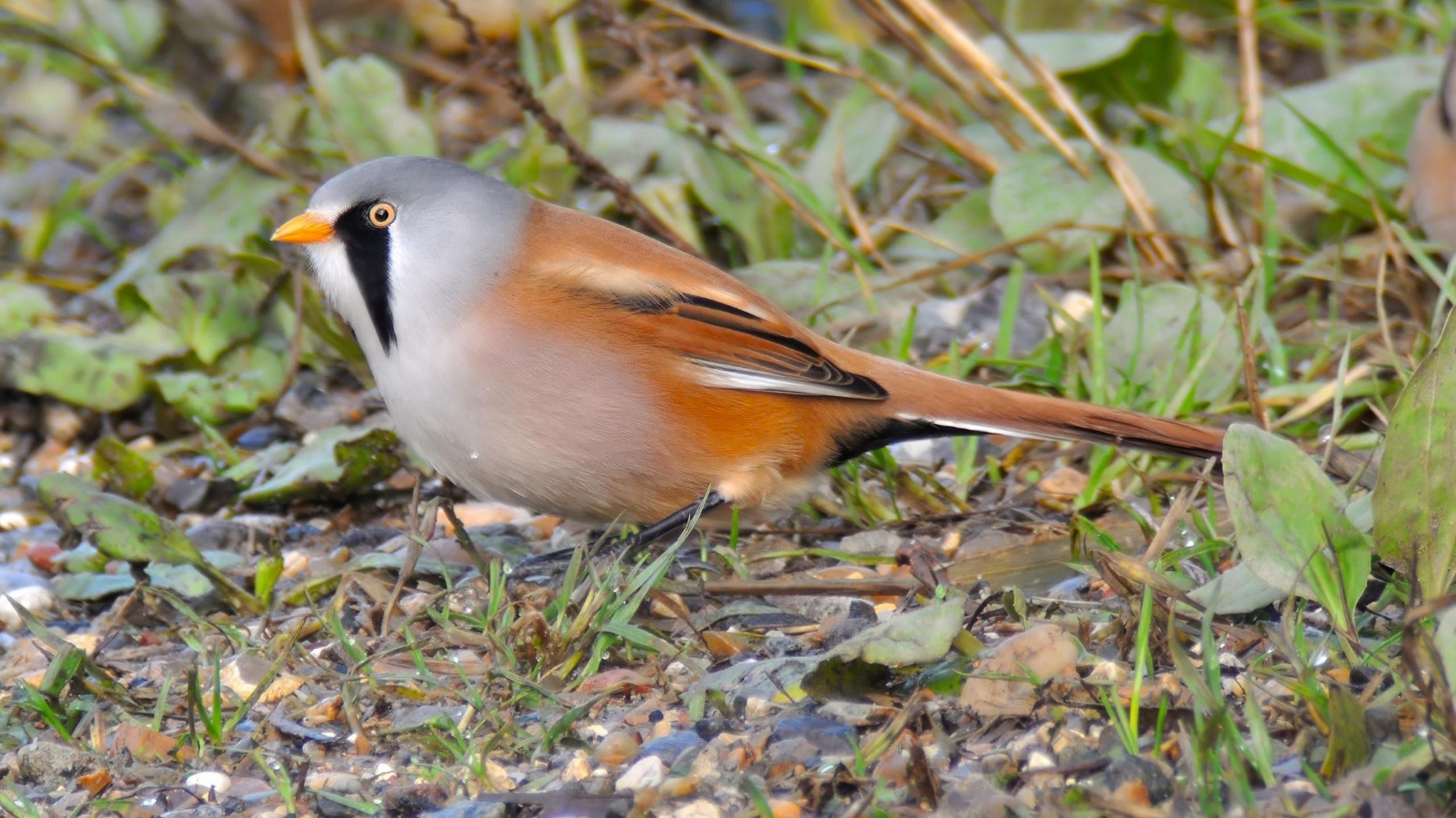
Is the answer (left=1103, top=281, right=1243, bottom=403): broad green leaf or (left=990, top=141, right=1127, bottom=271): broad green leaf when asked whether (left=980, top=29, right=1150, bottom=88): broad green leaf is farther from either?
(left=1103, top=281, right=1243, bottom=403): broad green leaf

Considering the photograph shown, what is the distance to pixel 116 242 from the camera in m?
6.22

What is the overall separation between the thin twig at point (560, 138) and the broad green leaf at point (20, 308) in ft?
5.49

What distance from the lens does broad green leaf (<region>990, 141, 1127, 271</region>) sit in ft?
Result: 16.6

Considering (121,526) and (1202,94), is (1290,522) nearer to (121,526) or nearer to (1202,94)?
(121,526)

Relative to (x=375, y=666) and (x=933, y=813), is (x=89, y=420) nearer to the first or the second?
(x=375, y=666)

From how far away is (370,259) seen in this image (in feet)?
12.1

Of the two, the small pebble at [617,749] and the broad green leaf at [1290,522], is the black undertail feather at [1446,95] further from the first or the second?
the small pebble at [617,749]

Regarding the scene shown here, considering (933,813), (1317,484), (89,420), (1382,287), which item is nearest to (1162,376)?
(1382,287)

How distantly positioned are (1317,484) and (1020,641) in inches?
23.1

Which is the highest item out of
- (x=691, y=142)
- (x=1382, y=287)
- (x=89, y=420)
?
(x=691, y=142)

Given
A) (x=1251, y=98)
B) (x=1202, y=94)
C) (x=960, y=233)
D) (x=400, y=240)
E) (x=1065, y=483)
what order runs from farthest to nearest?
1. (x=1202, y=94)
2. (x=960, y=233)
3. (x=1251, y=98)
4. (x=1065, y=483)
5. (x=400, y=240)

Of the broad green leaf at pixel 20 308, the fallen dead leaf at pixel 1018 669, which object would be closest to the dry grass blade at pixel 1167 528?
the fallen dead leaf at pixel 1018 669

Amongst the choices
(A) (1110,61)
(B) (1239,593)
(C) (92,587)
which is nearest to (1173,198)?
(A) (1110,61)

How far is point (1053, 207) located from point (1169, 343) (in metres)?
→ 0.79
